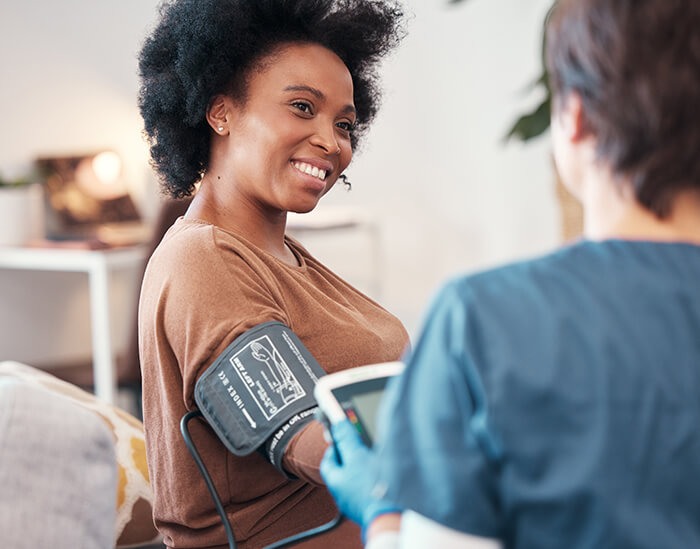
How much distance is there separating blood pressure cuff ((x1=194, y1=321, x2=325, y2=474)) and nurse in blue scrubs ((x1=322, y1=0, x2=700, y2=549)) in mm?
347

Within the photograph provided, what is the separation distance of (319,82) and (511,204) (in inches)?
128

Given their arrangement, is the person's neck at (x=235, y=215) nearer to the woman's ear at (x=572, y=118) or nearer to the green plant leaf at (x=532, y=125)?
the woman's ear at (x=572, y=118)

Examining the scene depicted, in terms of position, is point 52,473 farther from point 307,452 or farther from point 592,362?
point 592,362

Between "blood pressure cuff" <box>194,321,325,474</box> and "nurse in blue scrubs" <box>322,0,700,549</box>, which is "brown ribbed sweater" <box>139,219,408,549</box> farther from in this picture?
"nurse in blue scrubs" <box>322,0,700,549</box>

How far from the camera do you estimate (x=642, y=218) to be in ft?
2.03

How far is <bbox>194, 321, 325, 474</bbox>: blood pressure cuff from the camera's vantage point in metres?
0.96

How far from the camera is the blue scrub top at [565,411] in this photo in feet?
1.81

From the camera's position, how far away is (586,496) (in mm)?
549

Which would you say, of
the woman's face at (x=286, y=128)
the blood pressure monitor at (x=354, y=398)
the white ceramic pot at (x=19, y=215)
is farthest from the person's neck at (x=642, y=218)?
the white ceramic pot at (x=19, y=215)

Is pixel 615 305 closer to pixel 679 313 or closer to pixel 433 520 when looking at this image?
pixel 679 313

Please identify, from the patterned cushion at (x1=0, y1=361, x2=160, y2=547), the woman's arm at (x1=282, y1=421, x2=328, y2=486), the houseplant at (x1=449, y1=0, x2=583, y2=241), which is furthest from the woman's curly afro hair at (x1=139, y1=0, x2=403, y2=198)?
the houseplant at (x1=449, y1=0, x2=583, y2=241)

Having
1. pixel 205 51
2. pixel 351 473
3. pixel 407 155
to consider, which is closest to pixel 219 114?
pixel 205 51

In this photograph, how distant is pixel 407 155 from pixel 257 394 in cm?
361

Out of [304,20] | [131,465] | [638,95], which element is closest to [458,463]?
[638,95]
